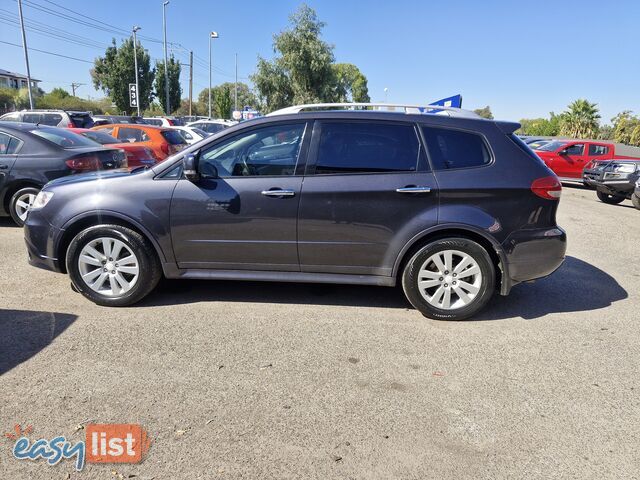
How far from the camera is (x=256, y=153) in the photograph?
13.2 feet

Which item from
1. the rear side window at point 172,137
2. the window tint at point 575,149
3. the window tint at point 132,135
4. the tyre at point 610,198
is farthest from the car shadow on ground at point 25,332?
the window tint at point 575,149

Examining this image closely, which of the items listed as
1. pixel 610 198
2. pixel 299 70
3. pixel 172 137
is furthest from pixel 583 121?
pixel 172 137

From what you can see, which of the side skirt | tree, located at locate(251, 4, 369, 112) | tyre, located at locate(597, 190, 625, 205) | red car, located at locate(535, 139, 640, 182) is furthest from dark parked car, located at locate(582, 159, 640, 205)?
tree, located at locate(251, 4, 369, 112)

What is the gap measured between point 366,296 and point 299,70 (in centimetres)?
3005

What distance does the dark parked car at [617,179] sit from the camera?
38.5 ft

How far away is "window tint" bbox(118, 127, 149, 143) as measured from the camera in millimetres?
11792

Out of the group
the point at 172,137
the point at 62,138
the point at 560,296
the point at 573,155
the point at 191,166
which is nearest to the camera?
the point at 191,166

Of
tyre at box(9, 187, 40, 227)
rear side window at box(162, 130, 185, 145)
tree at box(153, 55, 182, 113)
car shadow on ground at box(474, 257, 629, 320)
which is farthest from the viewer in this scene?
tree at box(153, 55, 182, 113)

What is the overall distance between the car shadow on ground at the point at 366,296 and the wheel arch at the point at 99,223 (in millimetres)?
584

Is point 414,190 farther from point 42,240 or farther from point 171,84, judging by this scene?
point 171,84

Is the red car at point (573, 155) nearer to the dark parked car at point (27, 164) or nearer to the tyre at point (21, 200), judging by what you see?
the dark parked car at point (27, 164)

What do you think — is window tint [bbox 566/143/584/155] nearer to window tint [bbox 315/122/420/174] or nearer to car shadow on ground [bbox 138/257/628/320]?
car shadow on ground [bbox 138/257/628/320]

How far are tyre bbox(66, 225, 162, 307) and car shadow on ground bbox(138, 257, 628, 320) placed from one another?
230 mm

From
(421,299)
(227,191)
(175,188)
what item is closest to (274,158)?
(227,191)
